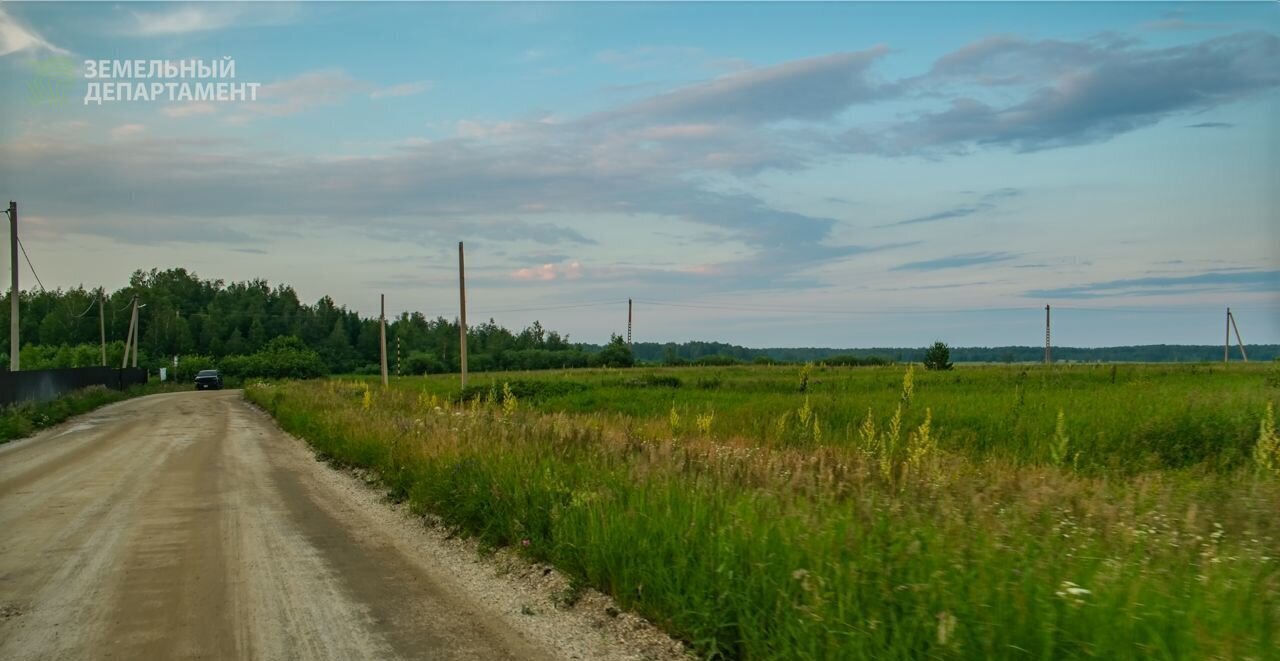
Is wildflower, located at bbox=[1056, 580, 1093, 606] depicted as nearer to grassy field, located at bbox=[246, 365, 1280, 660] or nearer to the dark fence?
grassy field, located at bbox=[246, 365, 1280, 660]

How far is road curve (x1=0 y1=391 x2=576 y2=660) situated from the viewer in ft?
18.5

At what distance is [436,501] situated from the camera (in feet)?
33.6

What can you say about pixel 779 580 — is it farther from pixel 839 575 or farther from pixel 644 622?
pixel 644 622

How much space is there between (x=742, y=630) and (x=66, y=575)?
617 centimetres

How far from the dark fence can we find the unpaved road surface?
18.8m

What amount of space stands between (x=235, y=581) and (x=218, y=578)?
0.22 meters

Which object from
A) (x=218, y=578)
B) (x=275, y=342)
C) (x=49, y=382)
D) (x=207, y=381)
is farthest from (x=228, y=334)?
(x=218, y=578)

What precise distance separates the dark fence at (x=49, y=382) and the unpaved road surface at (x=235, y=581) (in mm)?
18845

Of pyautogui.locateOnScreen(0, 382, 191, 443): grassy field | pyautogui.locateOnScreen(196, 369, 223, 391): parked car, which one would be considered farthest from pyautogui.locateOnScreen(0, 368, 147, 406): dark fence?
pyautogui.locateOnScreen(196, 369, 223, 391): parked car

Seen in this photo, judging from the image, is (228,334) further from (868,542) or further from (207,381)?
(868,542)

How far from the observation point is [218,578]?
731 centimetres

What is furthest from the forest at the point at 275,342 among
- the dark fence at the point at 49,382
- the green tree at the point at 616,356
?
the dark fence at the point at 49,382

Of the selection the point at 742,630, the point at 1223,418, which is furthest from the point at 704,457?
the point at 1223,418

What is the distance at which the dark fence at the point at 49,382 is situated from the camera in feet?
95.2
